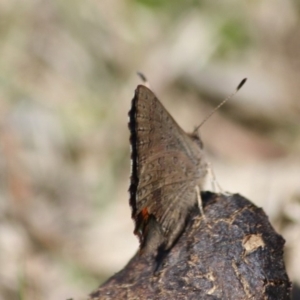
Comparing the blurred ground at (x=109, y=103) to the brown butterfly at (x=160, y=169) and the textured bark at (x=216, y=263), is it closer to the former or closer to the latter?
the brown butterfly at (x=160, y=169)

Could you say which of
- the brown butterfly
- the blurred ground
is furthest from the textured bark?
the blurred ground

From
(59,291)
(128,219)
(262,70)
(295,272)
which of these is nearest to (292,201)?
(295,272)

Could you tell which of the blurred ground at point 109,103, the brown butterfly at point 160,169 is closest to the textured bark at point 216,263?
the brown butterfly at point 160,169

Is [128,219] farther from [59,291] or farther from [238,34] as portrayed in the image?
[238,34]

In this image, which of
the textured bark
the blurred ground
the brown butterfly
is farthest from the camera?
the blurred ground

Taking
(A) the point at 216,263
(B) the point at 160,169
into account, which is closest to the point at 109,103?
(B) the point at 160,169

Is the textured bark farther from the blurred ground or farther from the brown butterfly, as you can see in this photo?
the blurred ground
